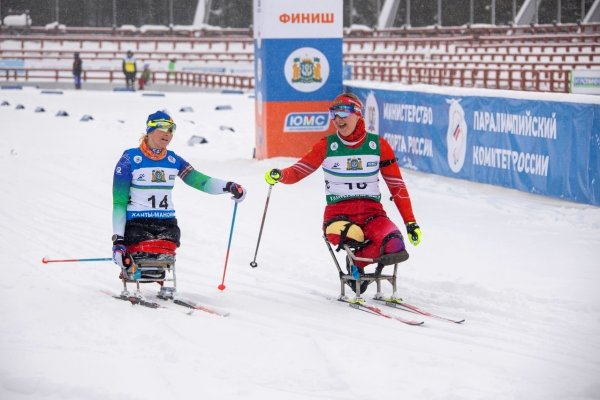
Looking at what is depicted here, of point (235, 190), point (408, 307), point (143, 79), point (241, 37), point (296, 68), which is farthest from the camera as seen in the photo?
point (241, 37)

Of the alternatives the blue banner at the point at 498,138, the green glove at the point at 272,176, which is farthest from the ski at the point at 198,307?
the blue banner at the point at 498,138

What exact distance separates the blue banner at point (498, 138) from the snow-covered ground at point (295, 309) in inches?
11.8

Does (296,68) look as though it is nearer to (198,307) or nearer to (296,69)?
(296,69)

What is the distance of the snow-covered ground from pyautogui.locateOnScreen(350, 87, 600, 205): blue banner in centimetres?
30

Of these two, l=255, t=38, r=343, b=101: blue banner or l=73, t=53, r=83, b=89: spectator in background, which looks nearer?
l=255, t=38, r=343, b=101: blue banner

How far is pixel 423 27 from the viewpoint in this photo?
193 feet

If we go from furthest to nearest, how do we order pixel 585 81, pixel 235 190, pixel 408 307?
pixel 585 81, pixel 235 190, pixel 408 307

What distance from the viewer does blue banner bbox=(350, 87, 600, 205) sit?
13.4 metres

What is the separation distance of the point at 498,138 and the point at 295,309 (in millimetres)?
7600

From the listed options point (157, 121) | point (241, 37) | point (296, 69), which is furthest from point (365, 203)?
point (241, 37)

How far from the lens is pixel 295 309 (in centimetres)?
822

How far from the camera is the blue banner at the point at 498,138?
1336 cm

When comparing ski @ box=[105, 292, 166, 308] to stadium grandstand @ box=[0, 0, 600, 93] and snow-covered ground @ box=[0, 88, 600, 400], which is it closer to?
snow-covered ground @ box=[0, 88, 600, 400]

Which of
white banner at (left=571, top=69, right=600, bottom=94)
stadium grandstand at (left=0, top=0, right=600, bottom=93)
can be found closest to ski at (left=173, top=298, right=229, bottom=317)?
white banner at (left=571, top=69, right=600, bottom=94)
